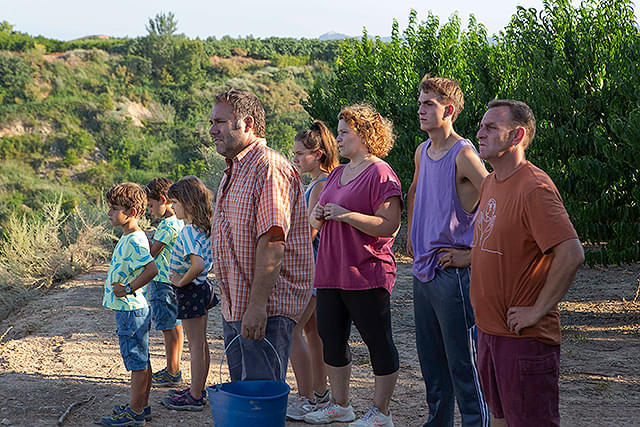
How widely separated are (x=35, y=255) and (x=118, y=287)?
26.0ft

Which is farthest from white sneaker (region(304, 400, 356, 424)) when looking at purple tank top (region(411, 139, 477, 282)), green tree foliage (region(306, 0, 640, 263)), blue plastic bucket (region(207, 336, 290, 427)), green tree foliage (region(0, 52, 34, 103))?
green tree foliage (region(0, 52, 34, 103))

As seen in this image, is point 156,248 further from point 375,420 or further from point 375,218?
point 375,420

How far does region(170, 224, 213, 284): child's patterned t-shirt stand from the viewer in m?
4.36

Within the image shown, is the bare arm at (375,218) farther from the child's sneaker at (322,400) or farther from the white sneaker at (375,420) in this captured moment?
the child's sneaker at (322,400)

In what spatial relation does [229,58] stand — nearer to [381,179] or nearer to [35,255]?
[35,255]

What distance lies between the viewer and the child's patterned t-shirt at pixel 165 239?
4855 mm

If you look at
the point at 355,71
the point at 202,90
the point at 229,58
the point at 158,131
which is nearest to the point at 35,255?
the point at 355,71

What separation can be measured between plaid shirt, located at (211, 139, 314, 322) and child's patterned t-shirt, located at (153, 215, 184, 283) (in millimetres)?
1943

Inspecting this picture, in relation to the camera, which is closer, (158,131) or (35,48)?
(158,131)

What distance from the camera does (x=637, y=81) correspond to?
22.0 ft

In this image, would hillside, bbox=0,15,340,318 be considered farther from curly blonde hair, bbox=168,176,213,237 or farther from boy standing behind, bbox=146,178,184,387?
curly blonde hair, bbox=168,176,213,237

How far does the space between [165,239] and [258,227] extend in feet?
7.30

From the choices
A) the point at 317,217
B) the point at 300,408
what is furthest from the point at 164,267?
the point at 317,217

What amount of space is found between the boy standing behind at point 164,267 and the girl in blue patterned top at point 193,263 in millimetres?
450
